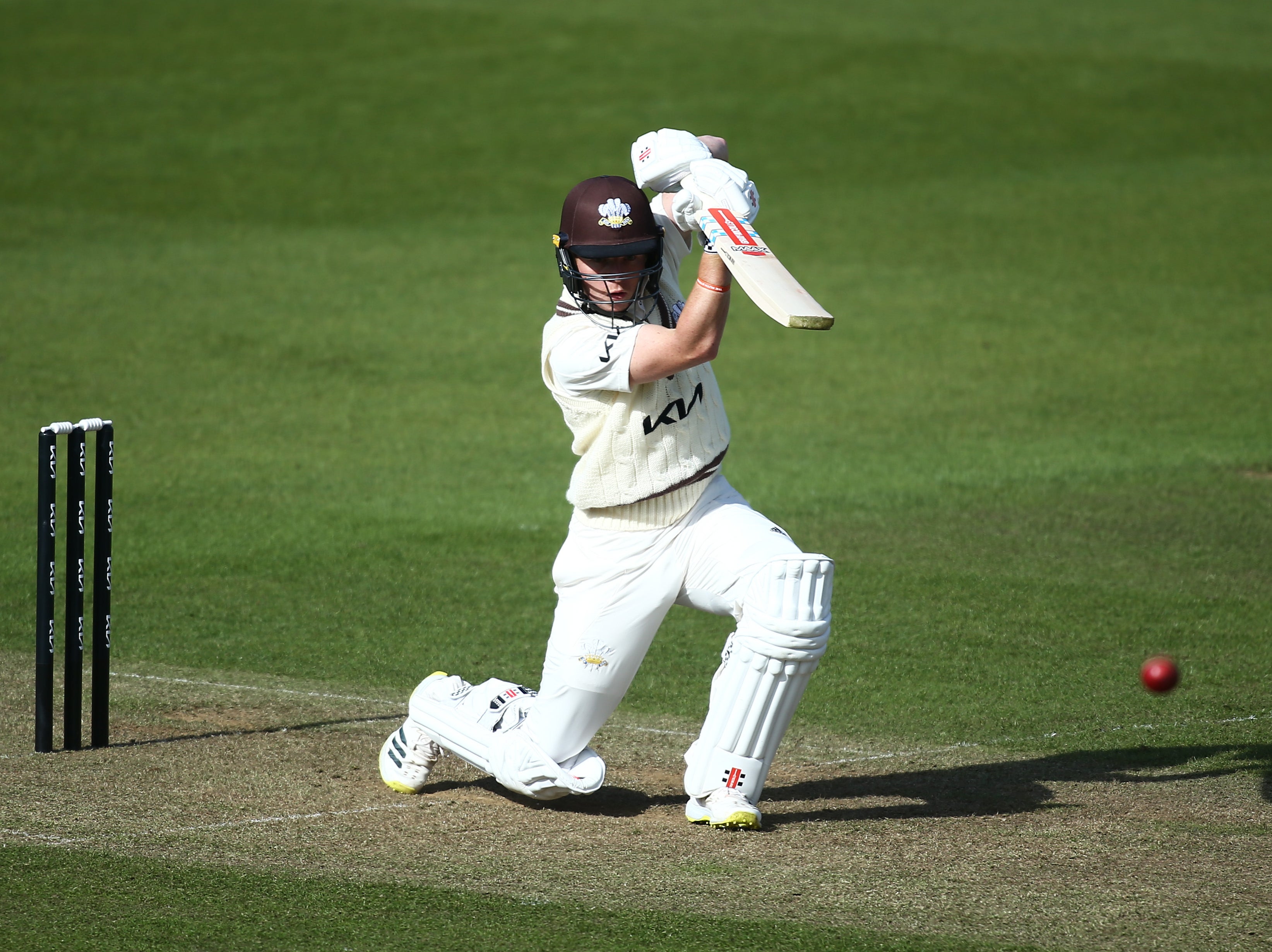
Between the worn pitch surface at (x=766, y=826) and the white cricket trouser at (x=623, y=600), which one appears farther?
the white cricket trouser at (x=623, y=600)

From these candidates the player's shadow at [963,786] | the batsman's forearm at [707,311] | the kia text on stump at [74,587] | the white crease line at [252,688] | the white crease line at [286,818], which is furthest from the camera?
the white crease line at [252,688]

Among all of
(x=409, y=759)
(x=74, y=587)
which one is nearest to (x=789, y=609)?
(x=409, y=759)

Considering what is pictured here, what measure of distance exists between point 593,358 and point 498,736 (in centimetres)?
127

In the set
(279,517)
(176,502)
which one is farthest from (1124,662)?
(176,502)

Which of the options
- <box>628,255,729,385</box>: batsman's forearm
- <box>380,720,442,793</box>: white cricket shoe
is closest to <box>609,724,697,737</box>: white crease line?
<box>380,720,442,793</box>: white cricket shoe

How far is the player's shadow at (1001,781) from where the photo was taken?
17.3 ft

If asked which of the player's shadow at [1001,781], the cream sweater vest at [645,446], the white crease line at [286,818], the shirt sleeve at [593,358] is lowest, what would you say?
the white crease line at [286,818]

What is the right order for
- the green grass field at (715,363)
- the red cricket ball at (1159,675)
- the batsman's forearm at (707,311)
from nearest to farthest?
the batsman's forearm at (707,311)
the red cricket ball at (1159,675)
the green grass field at (715,363)

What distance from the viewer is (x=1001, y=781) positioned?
5609mm

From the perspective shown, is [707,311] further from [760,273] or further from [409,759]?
[409,759]

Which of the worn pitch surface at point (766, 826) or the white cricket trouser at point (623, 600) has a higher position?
the white cricket trouser at point (623, 600)

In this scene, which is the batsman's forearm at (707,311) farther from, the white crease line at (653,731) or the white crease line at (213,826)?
the white crease line at (653,731)

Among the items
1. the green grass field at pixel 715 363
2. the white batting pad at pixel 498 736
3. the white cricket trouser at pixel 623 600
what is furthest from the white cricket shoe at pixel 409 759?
the green grass field at pixel 715 363

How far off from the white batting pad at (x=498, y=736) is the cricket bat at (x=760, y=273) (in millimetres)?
1565
